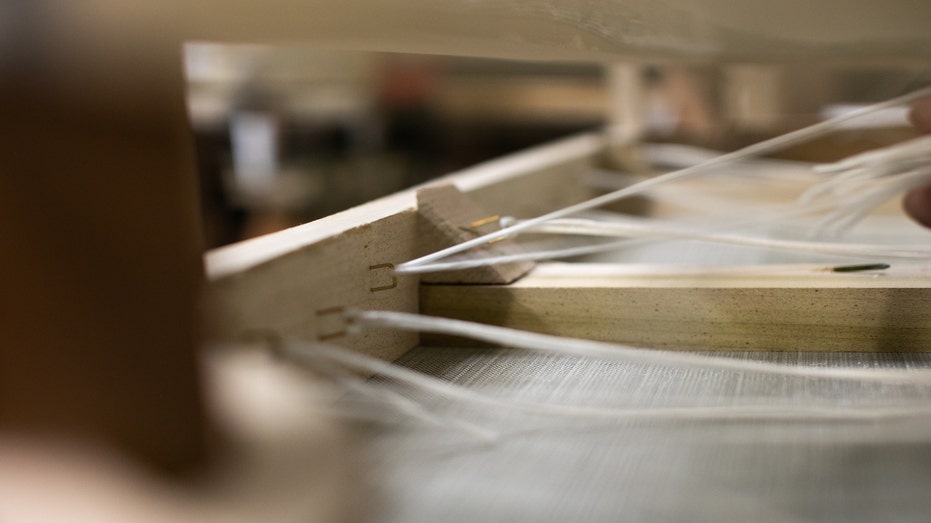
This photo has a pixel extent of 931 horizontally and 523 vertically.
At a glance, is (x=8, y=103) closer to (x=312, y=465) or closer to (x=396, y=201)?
(x=312, y=465)

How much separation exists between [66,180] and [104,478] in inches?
4.5

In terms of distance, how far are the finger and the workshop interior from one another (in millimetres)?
41

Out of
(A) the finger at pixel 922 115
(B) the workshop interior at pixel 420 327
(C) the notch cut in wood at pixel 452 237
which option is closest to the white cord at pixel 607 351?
(B) the workshop interior at pixel 420 327

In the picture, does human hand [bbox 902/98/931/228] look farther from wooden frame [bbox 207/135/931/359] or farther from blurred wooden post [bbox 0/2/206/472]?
blurred wooden post [bbox 0/2/206/472]

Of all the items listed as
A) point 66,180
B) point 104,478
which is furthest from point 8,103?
point 104,478

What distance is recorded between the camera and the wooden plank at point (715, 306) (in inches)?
20.4

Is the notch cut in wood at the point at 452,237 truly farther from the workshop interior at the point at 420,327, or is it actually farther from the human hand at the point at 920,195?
the human hand at the point at 920,195

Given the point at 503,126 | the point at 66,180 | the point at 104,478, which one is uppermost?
the point at 66,180

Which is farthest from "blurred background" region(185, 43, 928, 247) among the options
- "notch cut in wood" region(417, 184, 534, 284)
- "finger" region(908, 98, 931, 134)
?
"notch cut in wood" region(417, 184, 534, 284)

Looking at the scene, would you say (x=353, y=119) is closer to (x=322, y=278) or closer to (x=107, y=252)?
(x=322, y=278)

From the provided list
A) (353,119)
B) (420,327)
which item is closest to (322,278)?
(420,327)

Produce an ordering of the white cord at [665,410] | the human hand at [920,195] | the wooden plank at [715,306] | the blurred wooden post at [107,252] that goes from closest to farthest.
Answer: the blurred wooden post at [107,252]
the white cord at [665,410]
the wooden plank at [715,306]
the human hand at [920,195]

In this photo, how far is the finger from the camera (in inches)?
25.7

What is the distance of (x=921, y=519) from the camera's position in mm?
324
